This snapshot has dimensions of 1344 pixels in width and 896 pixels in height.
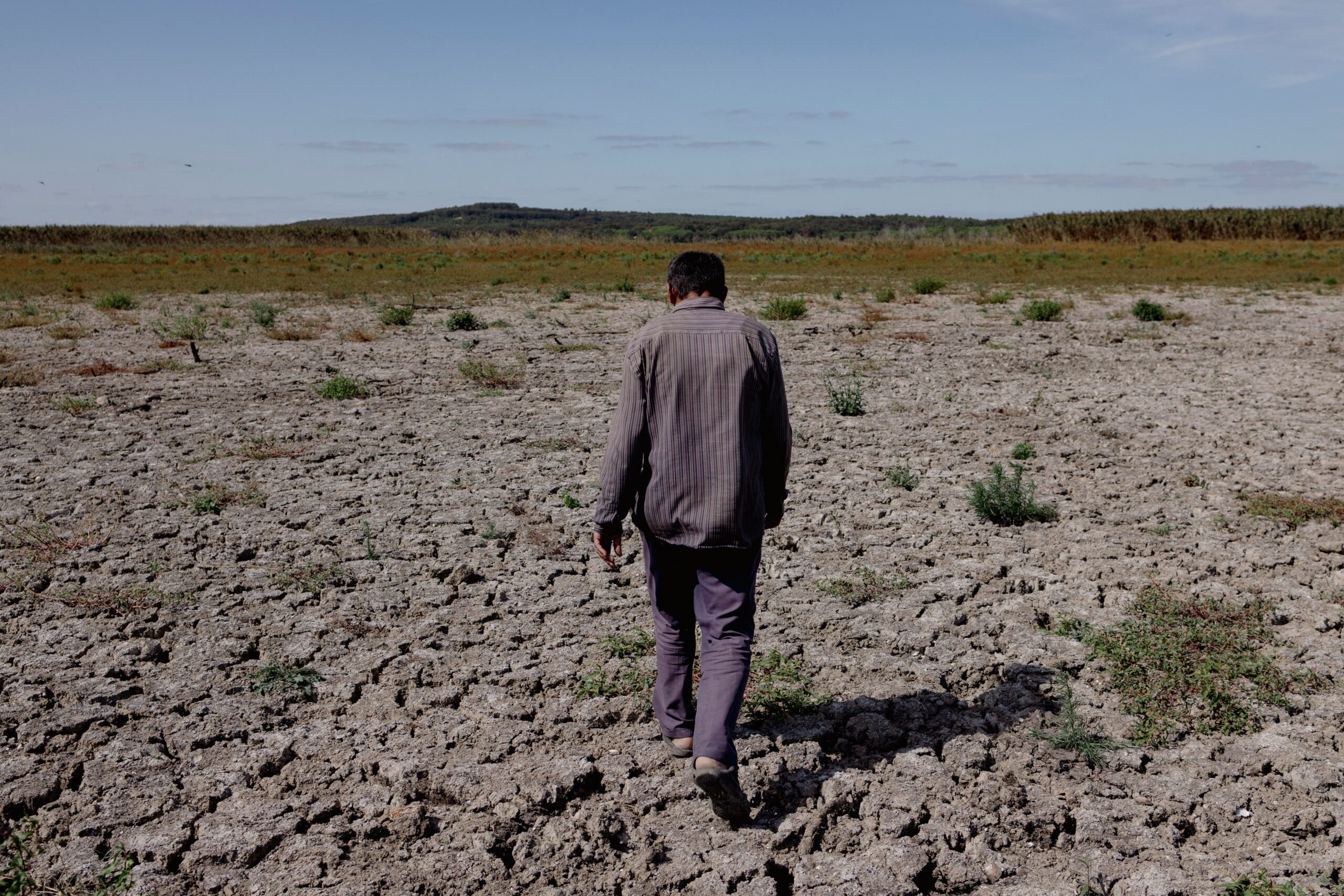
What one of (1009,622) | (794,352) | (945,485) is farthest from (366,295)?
(1009,622)

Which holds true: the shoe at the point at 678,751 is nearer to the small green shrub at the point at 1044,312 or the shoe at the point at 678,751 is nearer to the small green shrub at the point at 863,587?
the small green shrub at the point at 863,587

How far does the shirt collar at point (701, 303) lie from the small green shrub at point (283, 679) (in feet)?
7.44

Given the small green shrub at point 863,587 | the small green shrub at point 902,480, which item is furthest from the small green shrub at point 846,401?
the small green shrub at point 863,587

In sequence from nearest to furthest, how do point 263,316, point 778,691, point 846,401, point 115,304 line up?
point 778,691 → point 846,401 → point 263,316 → point 115,304

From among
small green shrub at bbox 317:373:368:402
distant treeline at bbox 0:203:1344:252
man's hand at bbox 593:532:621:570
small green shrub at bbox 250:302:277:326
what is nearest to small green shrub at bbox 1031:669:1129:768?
man's hand at bbox 593:532:621:570

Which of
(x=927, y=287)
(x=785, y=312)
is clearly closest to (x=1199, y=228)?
(x=927, y=287)

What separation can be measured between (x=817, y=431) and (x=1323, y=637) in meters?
4.48

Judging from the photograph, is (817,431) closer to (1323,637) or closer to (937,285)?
(1323,637)

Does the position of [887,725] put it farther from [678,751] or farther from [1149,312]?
[1149,312]

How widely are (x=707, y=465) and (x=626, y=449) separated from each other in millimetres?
272

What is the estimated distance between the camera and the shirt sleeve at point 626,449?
9.74 feet

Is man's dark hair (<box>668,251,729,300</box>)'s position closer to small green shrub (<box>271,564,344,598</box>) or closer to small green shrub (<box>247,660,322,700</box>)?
small green shrub (<box>247,660,322,700</box>)

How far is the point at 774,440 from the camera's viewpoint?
3104 mm

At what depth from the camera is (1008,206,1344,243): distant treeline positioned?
1820 inches
